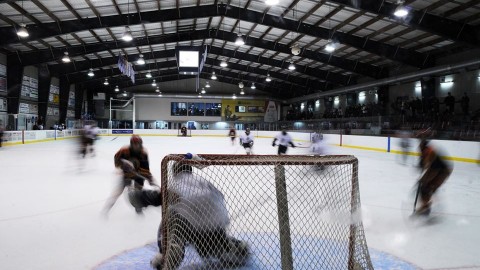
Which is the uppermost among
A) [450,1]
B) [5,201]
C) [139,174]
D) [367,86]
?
[450,1]

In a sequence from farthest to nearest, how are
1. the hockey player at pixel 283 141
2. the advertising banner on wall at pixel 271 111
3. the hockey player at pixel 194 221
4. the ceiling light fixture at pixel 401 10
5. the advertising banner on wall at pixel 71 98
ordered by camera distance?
the advertising banner on wall at pixel 271 111
the advertising banner on wall at pixel 71 98
the ceiling light fixture at pixel 401 10
the hockey player at pixel 283 141
the hockey player at pixel 194 221

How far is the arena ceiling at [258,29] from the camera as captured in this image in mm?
13141

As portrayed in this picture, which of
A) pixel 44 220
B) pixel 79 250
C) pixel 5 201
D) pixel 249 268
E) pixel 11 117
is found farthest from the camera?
pixel 11 117

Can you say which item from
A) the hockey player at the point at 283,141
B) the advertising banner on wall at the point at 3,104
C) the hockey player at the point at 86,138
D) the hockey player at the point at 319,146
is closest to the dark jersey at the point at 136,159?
the hockey player at the point at 319,146

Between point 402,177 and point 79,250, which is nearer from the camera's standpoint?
point 79,250

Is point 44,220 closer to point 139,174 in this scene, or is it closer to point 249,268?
point 139,174

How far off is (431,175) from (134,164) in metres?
3.75

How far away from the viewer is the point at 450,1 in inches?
476

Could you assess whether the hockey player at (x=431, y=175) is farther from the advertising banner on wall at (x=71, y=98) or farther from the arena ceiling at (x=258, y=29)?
the advertising banner on wall at (x=71, y=98)

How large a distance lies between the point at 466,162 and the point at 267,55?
16.6 metres

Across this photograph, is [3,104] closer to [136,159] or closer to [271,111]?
[136,159]

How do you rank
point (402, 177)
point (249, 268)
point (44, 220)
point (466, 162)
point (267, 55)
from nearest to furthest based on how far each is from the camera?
point (249, 268) → point (44, 220) → point (402, 177) → point (466, 162) → point (267, 55)

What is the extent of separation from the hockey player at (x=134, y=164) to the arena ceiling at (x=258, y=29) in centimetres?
977

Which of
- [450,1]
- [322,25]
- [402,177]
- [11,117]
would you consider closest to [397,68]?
[322,25]
